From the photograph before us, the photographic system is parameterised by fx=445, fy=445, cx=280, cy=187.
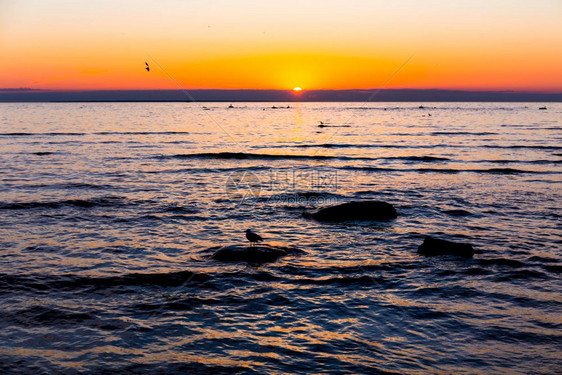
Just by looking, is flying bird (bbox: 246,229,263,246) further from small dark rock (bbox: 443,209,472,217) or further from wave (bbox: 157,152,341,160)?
wave (bbox: 157,152,341,160)

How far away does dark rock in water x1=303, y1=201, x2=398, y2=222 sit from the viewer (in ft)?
56.4

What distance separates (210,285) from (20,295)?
4119mm

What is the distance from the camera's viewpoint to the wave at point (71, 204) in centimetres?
1866

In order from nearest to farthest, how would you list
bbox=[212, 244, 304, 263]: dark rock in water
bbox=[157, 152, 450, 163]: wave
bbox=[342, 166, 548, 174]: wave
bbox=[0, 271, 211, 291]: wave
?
1. bbox=[0, 271, 211, 291]: wave
2. bbox=[212, 244, 304, 263]: dark rock in water
3. bbox=[342, 166, 548, 174]: wave
4. bbox=[157, 152, 450, 163]: wave

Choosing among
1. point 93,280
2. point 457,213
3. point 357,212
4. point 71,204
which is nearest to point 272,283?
point 93,280

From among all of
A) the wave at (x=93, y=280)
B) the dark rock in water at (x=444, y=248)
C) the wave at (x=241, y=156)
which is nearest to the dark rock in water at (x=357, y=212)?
the dark rock in water at (x=444, y=248)

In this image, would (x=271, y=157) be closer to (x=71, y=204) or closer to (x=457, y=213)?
(x=71, y=204)

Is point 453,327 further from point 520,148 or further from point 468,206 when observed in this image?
point 520,148

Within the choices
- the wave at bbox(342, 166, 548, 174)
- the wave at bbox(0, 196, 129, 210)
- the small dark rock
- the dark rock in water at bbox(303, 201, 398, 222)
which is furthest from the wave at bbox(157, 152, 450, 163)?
the dark rock in water at bbox(303, 201, 398, 222)

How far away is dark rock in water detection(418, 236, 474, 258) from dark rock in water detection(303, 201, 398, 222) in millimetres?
4304

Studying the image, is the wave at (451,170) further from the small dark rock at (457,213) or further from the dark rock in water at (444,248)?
the dark rock in water at (444,248)

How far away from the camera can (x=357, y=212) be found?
56.6 ft

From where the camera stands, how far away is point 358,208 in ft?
56.9

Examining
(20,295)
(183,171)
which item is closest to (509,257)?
(20,295)
